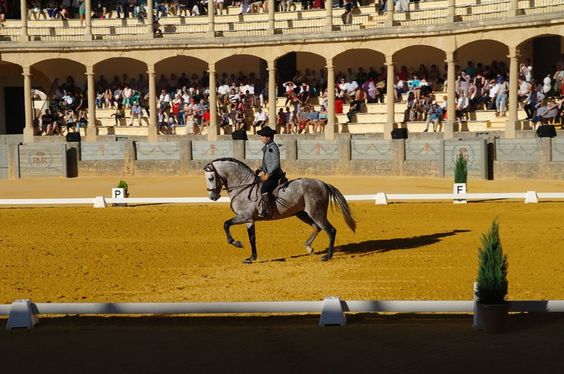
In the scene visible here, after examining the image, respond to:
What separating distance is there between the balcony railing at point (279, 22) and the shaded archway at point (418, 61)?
1.72 m

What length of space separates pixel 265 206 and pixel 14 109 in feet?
109

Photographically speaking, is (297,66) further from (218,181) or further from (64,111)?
(218,181)

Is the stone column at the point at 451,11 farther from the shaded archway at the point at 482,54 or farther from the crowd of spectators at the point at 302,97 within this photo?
the crowd of spectators at the point at 302,97

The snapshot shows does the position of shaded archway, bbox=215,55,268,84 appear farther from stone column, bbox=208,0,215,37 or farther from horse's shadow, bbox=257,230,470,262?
horse's shadow, bbox=257,230,470,262

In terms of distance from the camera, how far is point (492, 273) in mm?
9828

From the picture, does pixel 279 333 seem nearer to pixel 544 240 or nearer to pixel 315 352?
pixel 315 352

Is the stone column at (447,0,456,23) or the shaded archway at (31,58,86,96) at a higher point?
the stone column at (447,0,456,23)

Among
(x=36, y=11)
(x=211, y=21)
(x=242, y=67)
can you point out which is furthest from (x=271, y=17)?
(x=36, y=11)

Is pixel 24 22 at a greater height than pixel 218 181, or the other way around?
pixel 24 22

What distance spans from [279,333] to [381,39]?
92.1 ft

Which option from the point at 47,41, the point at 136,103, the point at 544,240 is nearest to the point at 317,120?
the point at 136,103

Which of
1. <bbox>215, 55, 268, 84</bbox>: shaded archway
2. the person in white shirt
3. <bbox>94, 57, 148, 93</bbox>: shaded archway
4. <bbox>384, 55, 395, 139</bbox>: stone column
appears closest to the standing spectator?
<bbox>384, 55, 395, 139</bbox>: stone column

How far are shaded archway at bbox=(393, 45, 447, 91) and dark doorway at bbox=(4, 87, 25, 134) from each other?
17623mm

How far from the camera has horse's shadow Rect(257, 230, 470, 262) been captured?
16.7 meters
